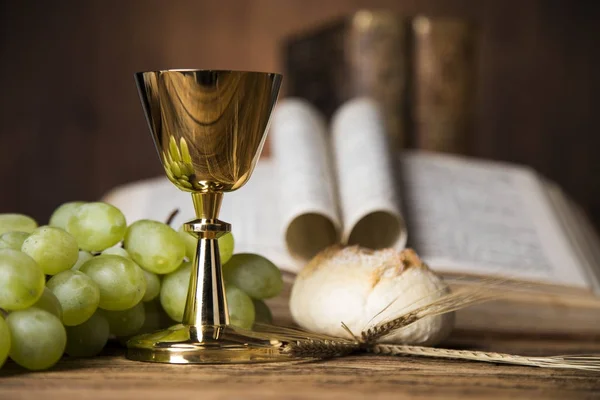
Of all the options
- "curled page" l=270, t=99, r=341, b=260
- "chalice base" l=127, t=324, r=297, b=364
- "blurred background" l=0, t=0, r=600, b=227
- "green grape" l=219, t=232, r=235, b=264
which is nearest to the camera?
"chalice base" l=127, t=324, r=297, b=364

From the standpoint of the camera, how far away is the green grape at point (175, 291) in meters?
0.65

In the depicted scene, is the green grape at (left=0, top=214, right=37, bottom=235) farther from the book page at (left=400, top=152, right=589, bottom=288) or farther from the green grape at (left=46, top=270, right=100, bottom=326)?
the book page at (left=400, top=152, right=589, bottom=288)

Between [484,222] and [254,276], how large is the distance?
60cm

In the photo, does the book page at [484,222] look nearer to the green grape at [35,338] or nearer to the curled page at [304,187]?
the curled page at [304,187]

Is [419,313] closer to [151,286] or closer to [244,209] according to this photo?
[151,286]

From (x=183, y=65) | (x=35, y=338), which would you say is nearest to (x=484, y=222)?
(x=35, y=338)

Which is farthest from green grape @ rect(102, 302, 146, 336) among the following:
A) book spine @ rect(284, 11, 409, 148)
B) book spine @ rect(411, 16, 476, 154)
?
book spine @ rect(411, 16, 476, 154)

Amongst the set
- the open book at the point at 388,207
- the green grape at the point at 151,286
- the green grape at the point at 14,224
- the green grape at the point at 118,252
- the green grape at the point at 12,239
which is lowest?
the green grape at the point at 151,286

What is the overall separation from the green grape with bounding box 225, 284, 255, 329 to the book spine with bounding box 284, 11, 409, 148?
105cm

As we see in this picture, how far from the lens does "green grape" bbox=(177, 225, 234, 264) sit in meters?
0.66

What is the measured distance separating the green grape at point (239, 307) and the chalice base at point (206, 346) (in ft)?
0.16

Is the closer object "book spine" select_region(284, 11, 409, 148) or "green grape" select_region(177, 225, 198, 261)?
"green grape" select_region(177, 225, 198, 261)

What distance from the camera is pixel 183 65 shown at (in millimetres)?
2223

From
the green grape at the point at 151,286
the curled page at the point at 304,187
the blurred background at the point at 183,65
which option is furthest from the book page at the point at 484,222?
the blurred background at the point at 183,65
